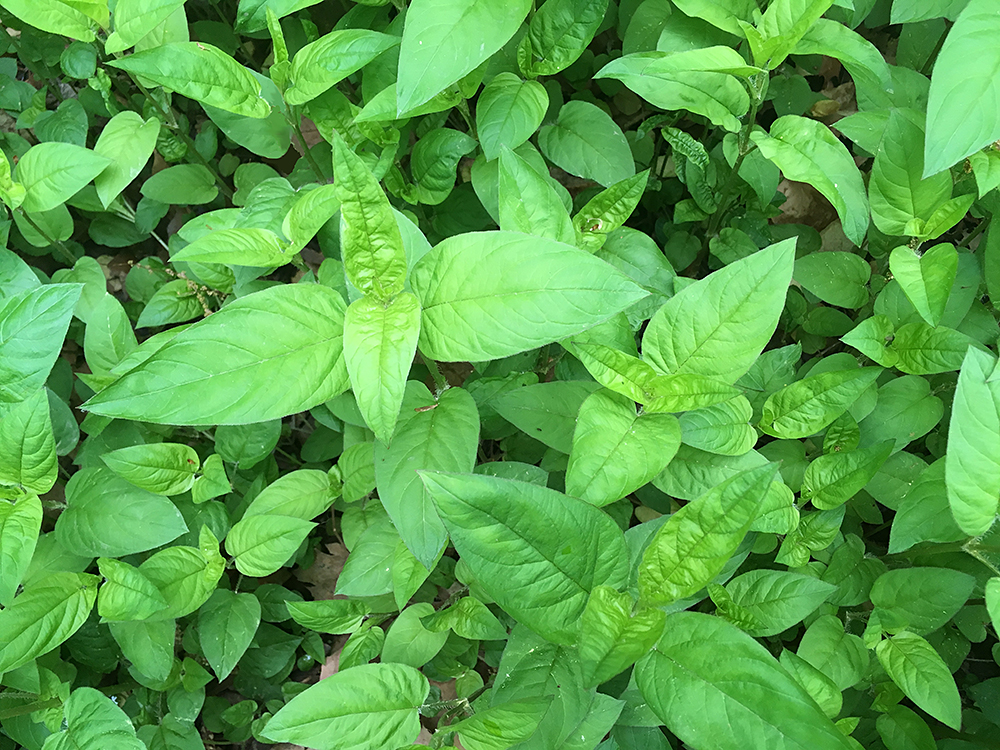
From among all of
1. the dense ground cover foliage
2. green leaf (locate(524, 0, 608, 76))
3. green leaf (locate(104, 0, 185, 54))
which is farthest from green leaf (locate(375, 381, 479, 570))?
green leaf (locate(104, 0, 185, 54))

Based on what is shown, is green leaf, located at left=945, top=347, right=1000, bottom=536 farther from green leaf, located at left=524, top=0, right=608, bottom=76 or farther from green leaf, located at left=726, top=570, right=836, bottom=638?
green leaf, located at left=524, top=0, right=608, bottom=76

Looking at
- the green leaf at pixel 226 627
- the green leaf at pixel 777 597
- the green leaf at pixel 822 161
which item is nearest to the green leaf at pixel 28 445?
the green leaf at pixel 226 627

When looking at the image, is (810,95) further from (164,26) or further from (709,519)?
(164,26)

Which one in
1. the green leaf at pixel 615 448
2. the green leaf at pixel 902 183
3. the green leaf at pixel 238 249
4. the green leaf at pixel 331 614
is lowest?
the green leaf at pixel 331 614

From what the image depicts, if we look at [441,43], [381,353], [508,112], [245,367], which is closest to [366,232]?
[381,353]

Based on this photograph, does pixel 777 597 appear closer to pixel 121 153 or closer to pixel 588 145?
pixel 588 145

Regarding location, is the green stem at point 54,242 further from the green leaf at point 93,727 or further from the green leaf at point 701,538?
the green leaf at point 701,538
